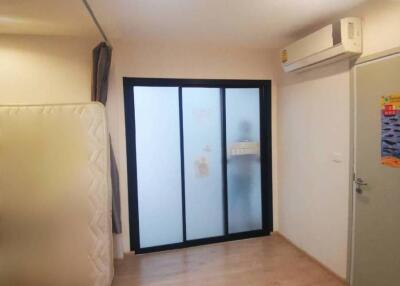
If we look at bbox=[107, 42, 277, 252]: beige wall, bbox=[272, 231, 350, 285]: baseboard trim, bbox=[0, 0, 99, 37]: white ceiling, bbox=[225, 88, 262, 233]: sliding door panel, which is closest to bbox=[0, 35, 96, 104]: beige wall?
bbox=[0, 0, 99, 37]: white ceiling

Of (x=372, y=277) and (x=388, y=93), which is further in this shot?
(x=372, y=277)

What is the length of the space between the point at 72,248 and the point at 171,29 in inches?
85.6

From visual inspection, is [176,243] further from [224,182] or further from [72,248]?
[72,248]

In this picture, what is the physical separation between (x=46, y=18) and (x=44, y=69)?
0.62 m

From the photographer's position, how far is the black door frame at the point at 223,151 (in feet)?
9.95

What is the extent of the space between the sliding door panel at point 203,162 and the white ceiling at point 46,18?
1.29 meters

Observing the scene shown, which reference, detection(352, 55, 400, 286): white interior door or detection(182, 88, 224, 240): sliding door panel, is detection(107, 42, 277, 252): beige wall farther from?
detection(352, 55, 400, 286): white interior door

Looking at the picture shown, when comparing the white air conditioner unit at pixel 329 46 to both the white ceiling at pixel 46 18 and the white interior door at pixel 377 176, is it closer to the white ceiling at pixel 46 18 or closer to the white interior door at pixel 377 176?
the white interior door at pixel 377 176

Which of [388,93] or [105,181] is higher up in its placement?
[388,93]

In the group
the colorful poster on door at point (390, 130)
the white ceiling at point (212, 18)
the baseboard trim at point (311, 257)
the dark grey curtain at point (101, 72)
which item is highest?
the white ceiling at point (212, 18)

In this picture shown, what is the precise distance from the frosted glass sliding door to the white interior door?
6.27 feet

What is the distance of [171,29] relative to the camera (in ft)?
8.70

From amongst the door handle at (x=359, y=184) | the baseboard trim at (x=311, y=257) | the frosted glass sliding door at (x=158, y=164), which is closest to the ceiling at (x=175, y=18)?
the frosted glass sliding door at (x=158, y=164)

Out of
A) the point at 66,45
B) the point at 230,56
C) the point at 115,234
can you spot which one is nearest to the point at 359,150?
the point at 230,56
